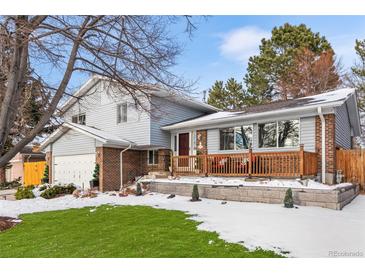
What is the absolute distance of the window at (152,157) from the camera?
13.9m

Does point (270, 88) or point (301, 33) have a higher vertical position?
point (301, 33)

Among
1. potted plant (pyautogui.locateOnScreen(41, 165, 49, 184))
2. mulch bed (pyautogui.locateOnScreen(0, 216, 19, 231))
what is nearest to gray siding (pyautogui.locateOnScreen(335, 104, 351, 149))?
mulch bed (pyautogui.locateOnScreen(0, 216, 19, 231))

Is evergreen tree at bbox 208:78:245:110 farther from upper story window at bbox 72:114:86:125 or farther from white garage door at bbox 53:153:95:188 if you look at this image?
white garage door at bbox 53:153:95:188

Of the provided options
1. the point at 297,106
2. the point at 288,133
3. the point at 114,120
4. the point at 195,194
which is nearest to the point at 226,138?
the point at 288,133

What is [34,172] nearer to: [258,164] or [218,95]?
[258,164]

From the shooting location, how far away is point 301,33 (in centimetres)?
1759

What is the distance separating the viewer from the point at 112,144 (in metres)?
12.5

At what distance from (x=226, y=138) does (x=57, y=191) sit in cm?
696

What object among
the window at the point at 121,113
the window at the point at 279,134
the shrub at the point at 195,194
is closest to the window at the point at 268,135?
the window at the point at 279,134

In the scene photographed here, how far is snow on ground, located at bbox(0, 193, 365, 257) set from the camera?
14.7ft

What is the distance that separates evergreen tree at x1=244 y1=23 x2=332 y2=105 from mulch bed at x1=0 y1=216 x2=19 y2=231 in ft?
49.4

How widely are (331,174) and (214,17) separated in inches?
254
